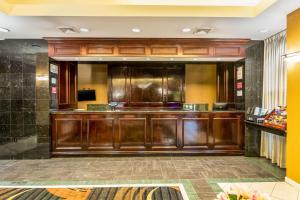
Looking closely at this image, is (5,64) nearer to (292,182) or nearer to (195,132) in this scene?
(195,132)

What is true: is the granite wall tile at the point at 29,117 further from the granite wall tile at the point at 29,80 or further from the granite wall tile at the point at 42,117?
the granite wall tile at the point at 29,80

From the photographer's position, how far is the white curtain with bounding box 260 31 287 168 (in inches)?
164

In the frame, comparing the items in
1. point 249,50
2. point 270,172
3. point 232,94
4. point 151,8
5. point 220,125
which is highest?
point 151,8

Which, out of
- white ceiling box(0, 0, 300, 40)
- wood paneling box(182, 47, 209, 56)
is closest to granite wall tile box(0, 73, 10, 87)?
white ceiling box(0, 0, 300, 40)

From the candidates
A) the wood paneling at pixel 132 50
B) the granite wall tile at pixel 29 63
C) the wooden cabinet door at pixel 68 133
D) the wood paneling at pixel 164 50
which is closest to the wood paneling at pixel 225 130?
the wood paneling at pixel 164 50

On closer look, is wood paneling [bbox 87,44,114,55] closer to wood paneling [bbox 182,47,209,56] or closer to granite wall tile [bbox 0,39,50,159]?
granite wall tile [bbox 0,39,50,159]

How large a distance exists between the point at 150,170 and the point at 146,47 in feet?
8.64

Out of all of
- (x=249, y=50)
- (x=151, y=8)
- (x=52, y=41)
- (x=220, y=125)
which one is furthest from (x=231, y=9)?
(x=52, y=41)

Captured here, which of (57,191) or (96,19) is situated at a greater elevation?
(96,19)

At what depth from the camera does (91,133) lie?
484cm

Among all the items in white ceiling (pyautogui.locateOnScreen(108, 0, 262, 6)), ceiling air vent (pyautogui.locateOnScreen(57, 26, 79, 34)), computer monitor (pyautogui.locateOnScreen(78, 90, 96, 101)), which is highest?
white ceiling (pyautogui.locateOnScreen(108, 0, 262, 6))

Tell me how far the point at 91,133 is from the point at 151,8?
299 cm

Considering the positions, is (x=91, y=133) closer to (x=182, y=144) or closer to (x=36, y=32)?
(x=182, y=144)

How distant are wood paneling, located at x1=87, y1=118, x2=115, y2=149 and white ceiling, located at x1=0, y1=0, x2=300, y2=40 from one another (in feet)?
6.30
